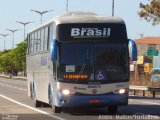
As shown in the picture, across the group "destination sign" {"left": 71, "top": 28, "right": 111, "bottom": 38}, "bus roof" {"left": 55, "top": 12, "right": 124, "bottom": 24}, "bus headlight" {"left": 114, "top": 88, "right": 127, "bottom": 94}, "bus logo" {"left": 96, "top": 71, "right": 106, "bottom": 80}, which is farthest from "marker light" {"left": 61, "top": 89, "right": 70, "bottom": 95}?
"bus roof" {"left": 55, "top": 12, "right": 124, "bottom": 24}

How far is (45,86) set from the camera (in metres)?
23.5

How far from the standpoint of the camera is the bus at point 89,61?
20.4 m

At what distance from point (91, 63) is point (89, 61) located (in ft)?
0.31

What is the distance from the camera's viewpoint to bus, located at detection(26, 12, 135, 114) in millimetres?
20375

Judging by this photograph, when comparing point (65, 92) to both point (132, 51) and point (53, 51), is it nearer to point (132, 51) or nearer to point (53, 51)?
point (53, 51)

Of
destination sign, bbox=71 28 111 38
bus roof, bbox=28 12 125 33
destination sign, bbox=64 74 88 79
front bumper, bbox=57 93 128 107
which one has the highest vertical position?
bus roof, bbox=28 12 125 33

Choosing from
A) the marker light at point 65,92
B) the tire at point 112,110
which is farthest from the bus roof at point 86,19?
the tire at point 112,110

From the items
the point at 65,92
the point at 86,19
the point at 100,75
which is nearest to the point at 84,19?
the point at 86,19

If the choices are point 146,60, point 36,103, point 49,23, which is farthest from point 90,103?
point 146,60

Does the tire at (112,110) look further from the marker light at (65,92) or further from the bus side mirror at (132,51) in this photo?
the bus side mirror at (132,51)

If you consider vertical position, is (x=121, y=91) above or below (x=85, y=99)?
above

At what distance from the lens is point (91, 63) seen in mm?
20484

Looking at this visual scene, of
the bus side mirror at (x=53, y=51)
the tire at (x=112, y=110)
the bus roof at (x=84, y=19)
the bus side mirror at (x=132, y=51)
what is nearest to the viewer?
the bus side mirror at (x=132, y=51)

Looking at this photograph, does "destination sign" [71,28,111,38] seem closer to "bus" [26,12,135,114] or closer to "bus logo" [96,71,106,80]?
"bus" [26,12,135,114]
